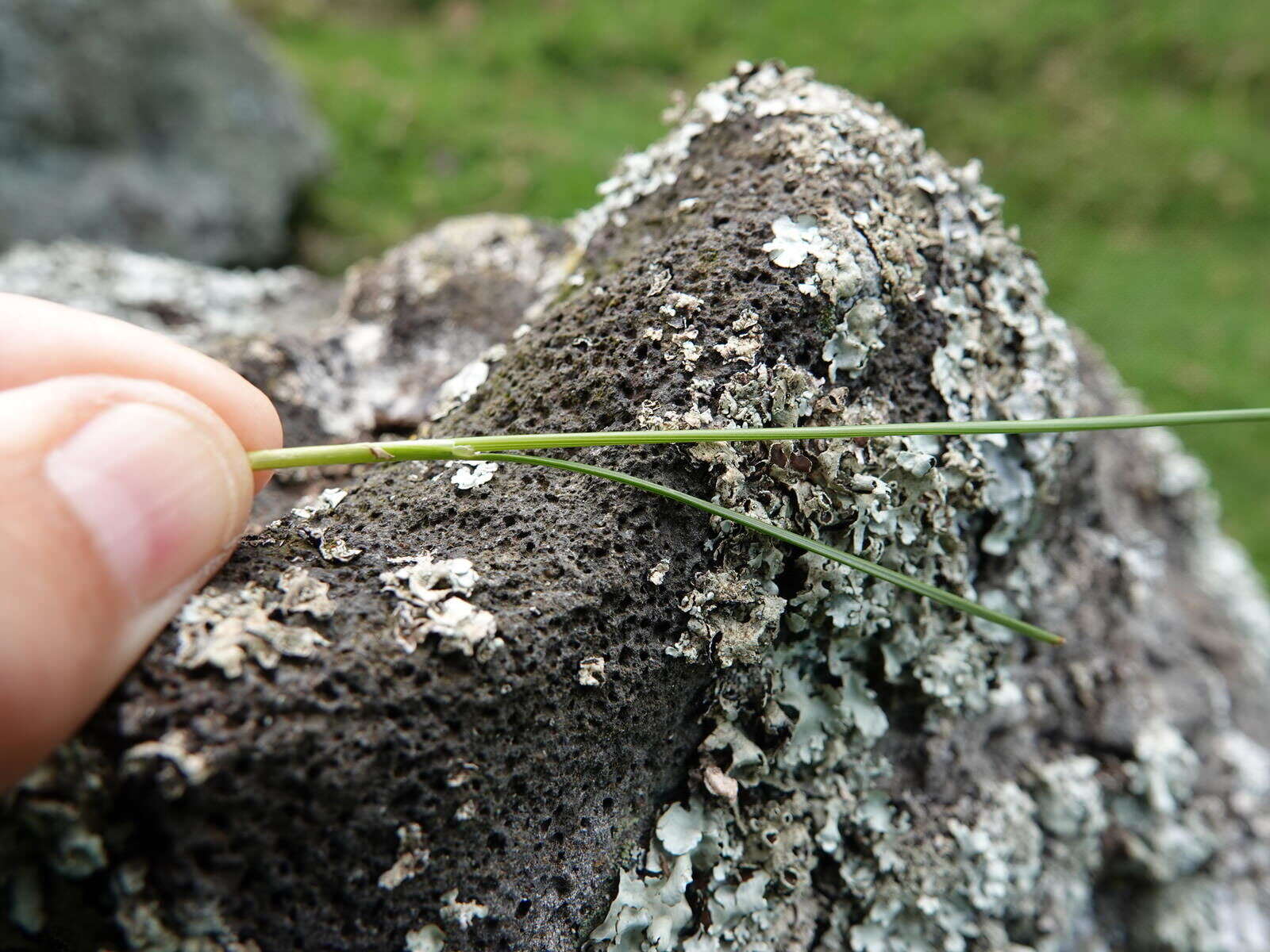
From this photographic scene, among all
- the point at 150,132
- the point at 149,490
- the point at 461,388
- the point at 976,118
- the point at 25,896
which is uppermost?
the point at 976,118

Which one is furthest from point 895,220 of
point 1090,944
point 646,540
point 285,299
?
point 285,299

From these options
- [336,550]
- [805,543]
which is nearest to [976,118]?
[805,543]

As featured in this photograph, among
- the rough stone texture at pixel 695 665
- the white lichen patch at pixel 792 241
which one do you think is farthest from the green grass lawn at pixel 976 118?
the white lichen patch at pixel 792 241

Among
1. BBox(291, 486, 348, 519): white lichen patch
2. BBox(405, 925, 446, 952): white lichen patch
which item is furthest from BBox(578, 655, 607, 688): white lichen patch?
BBox(291, 486, 348, 519): white lichen patch

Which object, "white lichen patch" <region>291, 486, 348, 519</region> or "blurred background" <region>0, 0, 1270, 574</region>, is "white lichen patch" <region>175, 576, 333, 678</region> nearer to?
"white lichen patch" <region>291, 486, 348, 519</region>

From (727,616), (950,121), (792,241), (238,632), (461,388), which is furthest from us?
(950,121)

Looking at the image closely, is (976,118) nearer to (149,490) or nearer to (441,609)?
(441,609)
